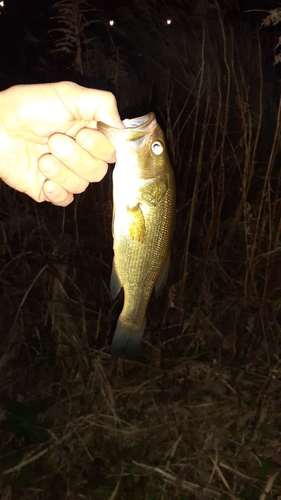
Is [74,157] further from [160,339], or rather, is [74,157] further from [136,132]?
[160,339]

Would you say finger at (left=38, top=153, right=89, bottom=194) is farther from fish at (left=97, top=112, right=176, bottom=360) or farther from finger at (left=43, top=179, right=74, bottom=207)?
fish at (left=97, top=112, right=176, bottom=360)

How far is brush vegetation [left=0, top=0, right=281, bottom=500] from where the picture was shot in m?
2.94

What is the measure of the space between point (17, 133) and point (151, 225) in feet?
2.26

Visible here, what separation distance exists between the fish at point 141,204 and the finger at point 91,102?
54 millimetres

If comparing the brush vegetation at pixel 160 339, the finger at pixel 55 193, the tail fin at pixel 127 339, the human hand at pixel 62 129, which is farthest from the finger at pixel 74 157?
the brush vegetation at pixel 160 339

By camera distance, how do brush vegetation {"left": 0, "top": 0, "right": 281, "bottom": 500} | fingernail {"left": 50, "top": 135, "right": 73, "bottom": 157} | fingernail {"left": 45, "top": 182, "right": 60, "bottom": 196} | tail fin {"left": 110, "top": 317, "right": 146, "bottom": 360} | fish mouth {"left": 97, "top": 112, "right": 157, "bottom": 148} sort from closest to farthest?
fish mouth {"left": 97, "top": 112, "right": 157, "bottom": 148}, fingernail {"left": 50, "top": 135, "right": 73, "bottom": 157}, fingernail {"left": 45, "top": 182, "right": 60, "bottom": 196}, tail fin {"left": 110, "top": 317, "right": 146, "bottom": 360}, brush vegetation {"left": 0, "top": 0, "right": 281, "bottom": 500}

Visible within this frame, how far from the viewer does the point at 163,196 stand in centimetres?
168

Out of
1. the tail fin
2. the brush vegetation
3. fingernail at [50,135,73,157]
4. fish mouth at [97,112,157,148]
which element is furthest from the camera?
the brush vegetation

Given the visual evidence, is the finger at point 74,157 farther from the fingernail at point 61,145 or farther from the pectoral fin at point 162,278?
the pectoral fin at point 162,278

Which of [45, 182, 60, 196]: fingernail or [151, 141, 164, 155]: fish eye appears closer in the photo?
[151, 141, 164, 155]: fish eye

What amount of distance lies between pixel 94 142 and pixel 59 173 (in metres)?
0.18

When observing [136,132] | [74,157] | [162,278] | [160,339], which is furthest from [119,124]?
[160,339]

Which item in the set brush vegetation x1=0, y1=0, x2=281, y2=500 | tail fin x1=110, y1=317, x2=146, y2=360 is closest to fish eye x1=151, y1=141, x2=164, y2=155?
tail fin x1=110, y1=317, x2=146, y2=360

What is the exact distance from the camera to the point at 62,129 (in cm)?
182
